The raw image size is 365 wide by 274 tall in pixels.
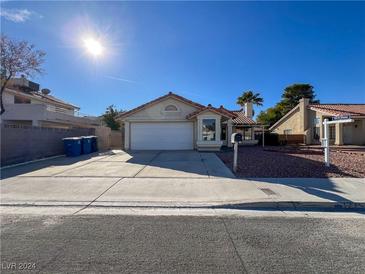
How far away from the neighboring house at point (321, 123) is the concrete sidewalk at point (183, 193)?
19.1 metres

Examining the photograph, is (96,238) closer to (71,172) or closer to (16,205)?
(16,205)

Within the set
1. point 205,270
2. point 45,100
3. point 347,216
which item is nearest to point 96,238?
point 205,270

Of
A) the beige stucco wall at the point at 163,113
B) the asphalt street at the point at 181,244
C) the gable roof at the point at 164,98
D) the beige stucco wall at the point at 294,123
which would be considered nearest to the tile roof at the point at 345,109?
the beige stucco wall at the point at 294,123

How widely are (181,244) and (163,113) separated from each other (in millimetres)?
17431

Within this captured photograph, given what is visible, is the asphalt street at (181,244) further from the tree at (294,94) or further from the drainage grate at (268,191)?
the tree at (294,94)

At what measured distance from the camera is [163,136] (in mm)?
20828

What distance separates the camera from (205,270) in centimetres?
315

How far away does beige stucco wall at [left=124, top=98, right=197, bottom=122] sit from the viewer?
819 inches

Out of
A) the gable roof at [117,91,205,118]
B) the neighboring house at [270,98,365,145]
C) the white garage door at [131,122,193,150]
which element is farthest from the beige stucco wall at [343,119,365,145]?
the white garage door at [131,122,193,150]

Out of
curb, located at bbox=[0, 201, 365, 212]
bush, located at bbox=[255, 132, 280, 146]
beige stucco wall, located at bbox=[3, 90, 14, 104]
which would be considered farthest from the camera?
bush, located at bbox=[255, 132, 280, 146]

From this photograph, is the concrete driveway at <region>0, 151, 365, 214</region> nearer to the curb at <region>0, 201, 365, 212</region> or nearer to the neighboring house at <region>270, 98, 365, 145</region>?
the curb at <region>0, 201, 365, 212</region>

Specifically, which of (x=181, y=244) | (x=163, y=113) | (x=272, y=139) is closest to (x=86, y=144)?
(x=163, y=113)

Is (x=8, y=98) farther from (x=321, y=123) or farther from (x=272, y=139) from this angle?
Result: (x=321, y=123)

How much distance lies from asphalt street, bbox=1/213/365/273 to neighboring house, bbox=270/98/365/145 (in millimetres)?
22589
